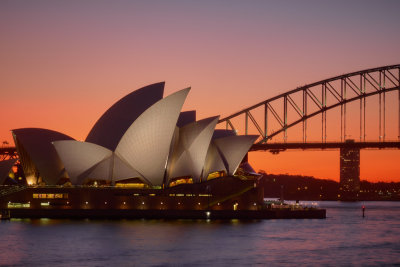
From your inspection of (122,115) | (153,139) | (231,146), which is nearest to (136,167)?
(153,139)

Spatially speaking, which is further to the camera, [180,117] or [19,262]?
[180,117]

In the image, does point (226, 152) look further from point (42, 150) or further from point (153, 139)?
point (42, 150)

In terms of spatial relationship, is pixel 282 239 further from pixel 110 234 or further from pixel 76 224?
pixel 76 224

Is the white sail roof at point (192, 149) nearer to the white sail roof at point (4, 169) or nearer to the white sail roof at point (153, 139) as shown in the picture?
the white sail roof at point (153, 139)

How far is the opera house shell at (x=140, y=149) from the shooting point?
7281 cm

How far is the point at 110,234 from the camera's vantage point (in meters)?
57.5

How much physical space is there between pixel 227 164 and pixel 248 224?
994 centimetres

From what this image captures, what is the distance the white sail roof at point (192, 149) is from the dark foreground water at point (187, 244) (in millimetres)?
7009

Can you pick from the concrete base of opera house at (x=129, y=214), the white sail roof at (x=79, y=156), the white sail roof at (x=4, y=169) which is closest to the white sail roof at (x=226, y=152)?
the concrete base of opera house at (x=129, y=214)

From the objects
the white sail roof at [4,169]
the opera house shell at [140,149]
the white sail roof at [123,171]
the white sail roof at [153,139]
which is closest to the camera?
Result: the white sail roof at [153,139]

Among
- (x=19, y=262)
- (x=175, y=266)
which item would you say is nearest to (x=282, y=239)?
(x=175, y=266)

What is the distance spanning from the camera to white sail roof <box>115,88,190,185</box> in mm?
71062

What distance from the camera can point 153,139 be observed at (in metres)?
73.1

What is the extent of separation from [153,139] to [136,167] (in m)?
4.61
